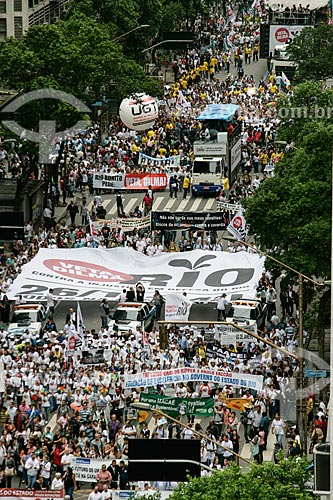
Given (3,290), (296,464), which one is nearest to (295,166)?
(3,290)

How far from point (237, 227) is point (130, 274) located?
464 centimetres

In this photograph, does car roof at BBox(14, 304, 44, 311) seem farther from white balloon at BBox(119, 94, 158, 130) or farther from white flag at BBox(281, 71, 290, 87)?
white flag at BBox(281, 71, 290, 87)

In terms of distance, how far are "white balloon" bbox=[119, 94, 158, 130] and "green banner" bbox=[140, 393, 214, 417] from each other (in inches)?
1308

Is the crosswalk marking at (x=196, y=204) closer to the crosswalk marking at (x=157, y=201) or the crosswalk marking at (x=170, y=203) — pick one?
the crosswalk marking at (x=170, y=203)

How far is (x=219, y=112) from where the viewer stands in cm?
8850

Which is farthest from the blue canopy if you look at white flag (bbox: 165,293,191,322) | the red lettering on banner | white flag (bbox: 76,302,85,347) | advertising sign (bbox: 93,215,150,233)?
white flag (bbox: 76,302,85,347)

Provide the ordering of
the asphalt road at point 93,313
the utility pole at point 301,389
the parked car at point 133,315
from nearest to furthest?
the utility pole at point 301,389, the parked car at point 133,315, the asphalt road at point 93,313

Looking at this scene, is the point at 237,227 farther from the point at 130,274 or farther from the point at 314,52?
the point at 314,52

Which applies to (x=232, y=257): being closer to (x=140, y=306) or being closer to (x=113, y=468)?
(x=140, y=306)

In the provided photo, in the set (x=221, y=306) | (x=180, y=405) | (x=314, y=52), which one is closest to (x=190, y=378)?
(x=180, y=405)

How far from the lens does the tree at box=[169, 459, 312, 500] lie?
39.1m

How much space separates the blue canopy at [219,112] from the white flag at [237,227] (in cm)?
1912

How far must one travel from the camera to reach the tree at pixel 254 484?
39.1m

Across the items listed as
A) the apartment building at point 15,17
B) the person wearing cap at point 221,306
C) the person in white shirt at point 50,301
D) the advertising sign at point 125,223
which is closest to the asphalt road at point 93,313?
the person wearing cap at point 221,306
